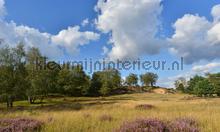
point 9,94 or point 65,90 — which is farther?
point 65,90

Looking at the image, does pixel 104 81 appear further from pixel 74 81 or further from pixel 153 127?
pixel 153 127

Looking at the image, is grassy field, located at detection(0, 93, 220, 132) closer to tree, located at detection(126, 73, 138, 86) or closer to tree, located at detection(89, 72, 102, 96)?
tree, located at detection(89, 72, 102, 96)

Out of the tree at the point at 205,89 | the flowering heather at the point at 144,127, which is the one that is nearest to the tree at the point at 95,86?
the tree at the point at 205,89

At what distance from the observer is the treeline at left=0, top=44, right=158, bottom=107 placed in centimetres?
4281

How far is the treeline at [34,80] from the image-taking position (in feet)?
140

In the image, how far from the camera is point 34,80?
58.3 m

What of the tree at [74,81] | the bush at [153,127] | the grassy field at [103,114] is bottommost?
the grassy field at [103,114]

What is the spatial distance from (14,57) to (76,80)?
53.9 metres

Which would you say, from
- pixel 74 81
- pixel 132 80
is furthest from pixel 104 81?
pixel 132 80

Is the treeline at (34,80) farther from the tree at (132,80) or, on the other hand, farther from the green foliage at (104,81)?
the tree at (132,80)

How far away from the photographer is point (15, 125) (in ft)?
30.1

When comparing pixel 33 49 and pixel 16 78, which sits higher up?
pixel 33 49

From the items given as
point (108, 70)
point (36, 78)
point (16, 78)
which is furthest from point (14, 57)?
point (108, 70)

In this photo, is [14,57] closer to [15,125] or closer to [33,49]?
[33,49]
